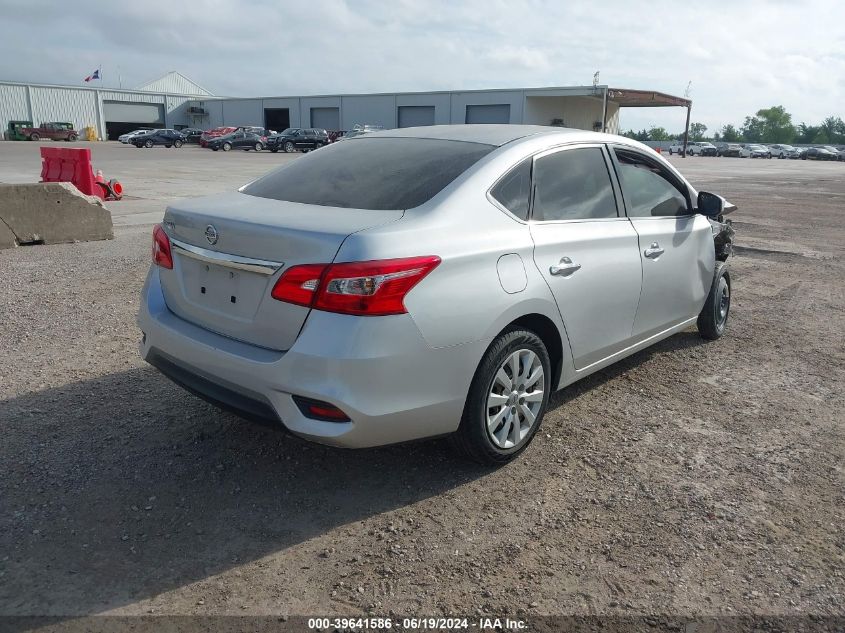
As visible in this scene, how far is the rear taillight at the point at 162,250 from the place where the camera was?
3512mm

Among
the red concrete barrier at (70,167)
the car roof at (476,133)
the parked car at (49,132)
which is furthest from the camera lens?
the parked car at (49,132)

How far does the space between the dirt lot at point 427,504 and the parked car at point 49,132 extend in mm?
61931

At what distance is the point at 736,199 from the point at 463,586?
66.8 feet

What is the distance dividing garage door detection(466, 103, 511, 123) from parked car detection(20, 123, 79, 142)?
34476 mm

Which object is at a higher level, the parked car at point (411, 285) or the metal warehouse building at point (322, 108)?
the metal warehouse building at point (322, 108)

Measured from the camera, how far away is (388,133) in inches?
174

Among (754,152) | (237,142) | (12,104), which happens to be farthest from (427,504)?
(754,152)

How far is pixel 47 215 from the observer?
8844 millimetres

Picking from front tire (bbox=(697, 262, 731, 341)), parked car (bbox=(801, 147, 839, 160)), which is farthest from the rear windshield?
parked car (bbox=(801, 147, 839, 160))

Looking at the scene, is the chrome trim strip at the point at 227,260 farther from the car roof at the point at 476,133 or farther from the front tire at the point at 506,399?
the car roof at the point at 476,133

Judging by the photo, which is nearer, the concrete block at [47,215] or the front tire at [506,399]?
the front tire at [506,399]

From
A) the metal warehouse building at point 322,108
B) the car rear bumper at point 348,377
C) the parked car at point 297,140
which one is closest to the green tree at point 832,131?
the metal warehouse building at point 322,108

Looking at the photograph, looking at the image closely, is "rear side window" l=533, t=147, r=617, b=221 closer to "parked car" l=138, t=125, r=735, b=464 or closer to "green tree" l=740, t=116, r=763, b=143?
"parked car" l=138, t=125, r=735, b=464

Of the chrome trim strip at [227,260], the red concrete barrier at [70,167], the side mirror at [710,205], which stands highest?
the side mirror at [710,205]
